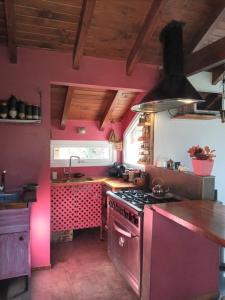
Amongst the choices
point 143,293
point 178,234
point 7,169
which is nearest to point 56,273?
point 143,293

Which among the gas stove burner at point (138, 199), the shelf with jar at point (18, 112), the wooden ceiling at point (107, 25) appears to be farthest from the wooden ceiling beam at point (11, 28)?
the gas stove burner at point (138, 199)

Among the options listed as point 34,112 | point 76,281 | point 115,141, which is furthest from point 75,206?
point 34,112

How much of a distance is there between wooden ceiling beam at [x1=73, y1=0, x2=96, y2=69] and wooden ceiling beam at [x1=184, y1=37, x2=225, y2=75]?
51.5 inches

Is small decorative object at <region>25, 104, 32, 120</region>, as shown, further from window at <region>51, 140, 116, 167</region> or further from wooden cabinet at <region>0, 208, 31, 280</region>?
window at <region>51, 140, 116, 167</region>

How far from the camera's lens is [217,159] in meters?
4.00

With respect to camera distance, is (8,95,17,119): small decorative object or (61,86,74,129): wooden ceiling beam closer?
(8,95,17,119): small decorative object

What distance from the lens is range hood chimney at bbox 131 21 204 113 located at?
7.69 ft

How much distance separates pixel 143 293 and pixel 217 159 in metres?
2.47

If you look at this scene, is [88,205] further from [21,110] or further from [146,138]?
[21,110]

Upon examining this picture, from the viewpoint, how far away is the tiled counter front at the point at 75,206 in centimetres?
382

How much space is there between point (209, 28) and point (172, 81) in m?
1.00

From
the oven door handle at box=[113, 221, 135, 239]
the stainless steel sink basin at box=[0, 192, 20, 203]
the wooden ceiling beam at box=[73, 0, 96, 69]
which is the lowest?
the oven door handle at box=[113, 221, 135, 239]

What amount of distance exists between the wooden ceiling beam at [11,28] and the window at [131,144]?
6.93ft

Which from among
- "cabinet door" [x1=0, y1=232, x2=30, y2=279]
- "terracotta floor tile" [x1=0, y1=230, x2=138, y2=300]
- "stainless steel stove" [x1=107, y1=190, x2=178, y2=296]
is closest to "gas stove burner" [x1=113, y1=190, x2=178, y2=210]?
"stainless steel stove" [x1=107, y1=190, x2=178, y2=296]
